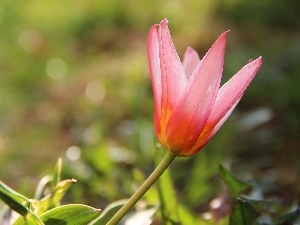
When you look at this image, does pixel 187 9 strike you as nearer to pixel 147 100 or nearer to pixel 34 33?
pixel 34 33

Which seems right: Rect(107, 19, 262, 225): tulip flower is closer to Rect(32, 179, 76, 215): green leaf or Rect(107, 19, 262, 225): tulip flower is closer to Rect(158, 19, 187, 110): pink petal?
Rect(158, 19, 187, 110): pink petal

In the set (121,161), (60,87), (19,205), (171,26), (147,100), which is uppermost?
(171,26)

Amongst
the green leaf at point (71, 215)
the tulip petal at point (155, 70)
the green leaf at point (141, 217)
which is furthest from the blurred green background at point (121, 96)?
the tulip petal at point (155, 70)

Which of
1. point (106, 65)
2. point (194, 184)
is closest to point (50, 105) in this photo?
point (106, 65)

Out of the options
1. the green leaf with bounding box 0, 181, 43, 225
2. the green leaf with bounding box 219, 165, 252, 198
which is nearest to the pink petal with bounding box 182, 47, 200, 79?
the green leaf with bounding box 219, 165, 252, 198

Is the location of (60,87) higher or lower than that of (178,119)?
higher

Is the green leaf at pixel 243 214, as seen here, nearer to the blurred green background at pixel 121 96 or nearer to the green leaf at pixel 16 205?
the green leaf at pixel 16 205

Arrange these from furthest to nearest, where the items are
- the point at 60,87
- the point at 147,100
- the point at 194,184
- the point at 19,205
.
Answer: the point at 60,87 → the point at 147,100 → the point at 194,184 → the point at 19,205
